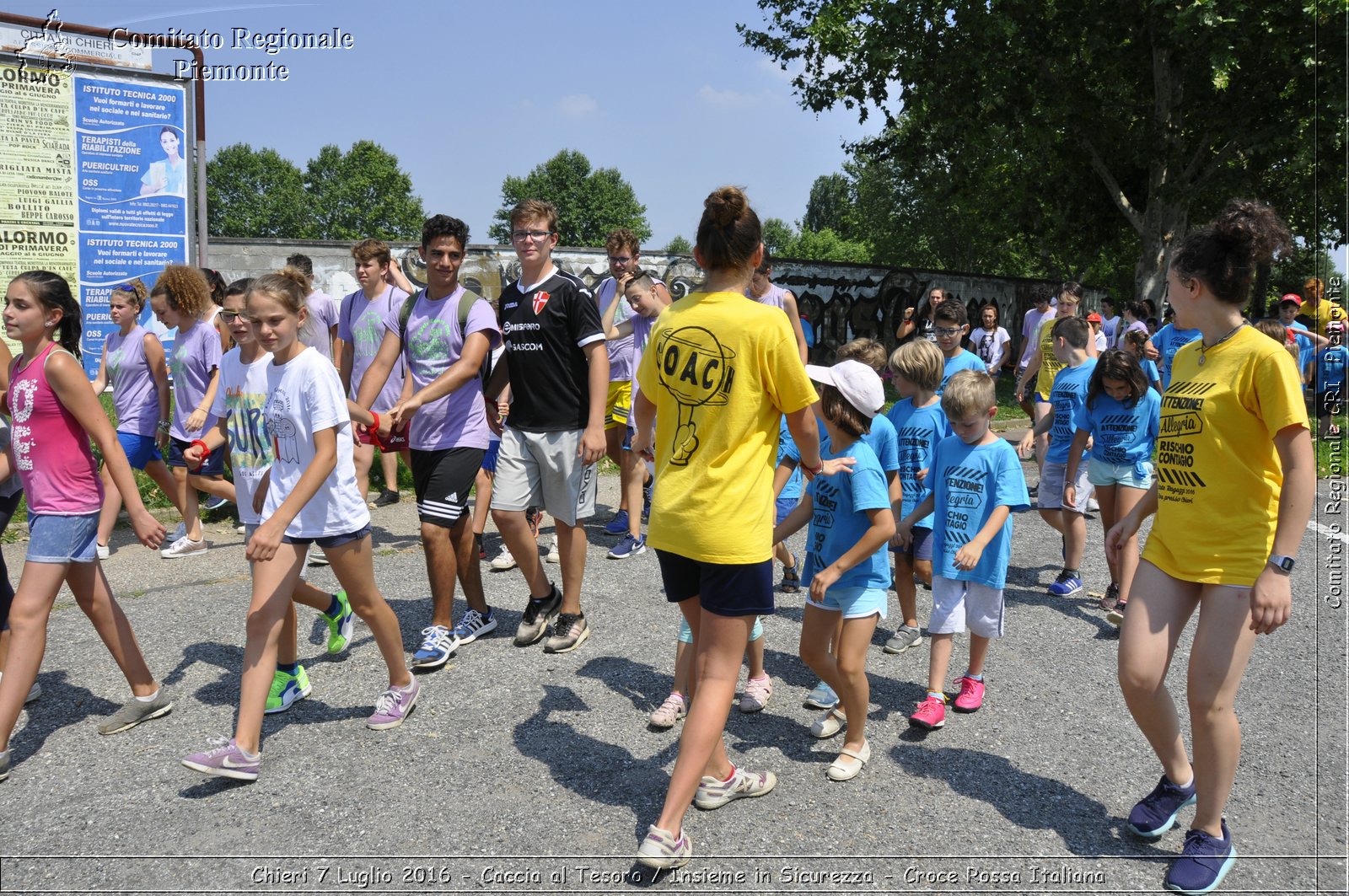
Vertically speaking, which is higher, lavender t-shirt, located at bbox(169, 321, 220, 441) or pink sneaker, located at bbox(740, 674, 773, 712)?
lavender t-shirt, located at bbox(169, 321, 220, 441)

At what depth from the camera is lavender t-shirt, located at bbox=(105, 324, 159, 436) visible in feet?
21.9

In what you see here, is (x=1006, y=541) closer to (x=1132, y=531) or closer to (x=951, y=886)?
(x=1132, y=531)

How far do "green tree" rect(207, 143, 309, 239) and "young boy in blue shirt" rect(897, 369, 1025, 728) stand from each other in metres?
87.8

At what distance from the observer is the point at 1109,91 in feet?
72.9

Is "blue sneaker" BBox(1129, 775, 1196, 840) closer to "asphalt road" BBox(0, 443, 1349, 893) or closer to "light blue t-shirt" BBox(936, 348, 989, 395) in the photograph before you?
"asphalt road" BBox(0, 443, 1349, 893)

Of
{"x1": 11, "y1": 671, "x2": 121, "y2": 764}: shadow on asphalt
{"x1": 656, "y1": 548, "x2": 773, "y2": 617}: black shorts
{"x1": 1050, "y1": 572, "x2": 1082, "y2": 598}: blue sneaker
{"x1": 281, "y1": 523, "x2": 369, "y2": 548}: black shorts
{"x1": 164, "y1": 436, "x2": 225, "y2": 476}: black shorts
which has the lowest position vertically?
{"x1": 11, "y1": 671, "x2": 121, "y2": 764}: shadow on asphalt

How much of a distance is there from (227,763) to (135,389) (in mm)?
4273

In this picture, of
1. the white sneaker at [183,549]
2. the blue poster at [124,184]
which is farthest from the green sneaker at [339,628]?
the blue poster at [124,184]

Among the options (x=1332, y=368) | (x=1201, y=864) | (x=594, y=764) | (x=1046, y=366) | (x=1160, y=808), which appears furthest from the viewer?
(x=1332, y=368)

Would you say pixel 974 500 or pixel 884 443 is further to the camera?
pixel 974 500

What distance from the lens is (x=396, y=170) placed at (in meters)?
84.8

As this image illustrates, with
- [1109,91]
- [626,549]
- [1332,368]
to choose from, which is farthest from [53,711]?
[1109,91]

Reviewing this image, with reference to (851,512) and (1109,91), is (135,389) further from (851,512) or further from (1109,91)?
(1109,91)

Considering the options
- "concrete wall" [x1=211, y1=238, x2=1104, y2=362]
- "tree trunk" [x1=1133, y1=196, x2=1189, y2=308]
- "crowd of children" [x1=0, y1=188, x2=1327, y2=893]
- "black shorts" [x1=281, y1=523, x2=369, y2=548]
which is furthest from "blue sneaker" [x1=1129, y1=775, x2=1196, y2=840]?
"tree trunk" [x1=1133, y1=196, x2=1189, y2=308]
